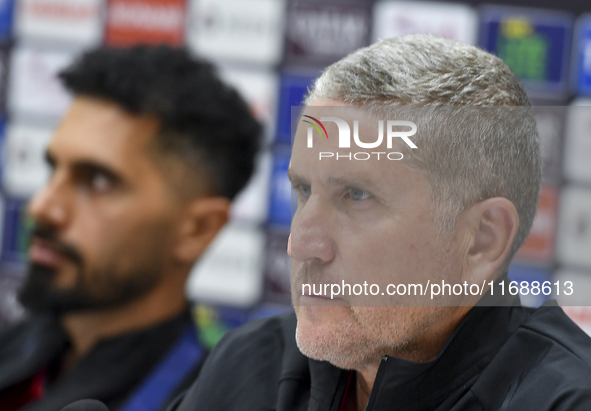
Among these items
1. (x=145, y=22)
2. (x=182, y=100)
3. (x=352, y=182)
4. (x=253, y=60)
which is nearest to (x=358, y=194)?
(x=352, y=182)

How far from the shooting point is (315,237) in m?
0.62

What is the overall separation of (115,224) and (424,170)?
92 centimetres

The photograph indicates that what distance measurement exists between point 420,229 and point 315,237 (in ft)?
0.35

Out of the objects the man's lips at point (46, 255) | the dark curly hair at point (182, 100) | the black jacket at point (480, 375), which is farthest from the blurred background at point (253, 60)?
the black jacket at point (480, 375)

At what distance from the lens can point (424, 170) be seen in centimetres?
61

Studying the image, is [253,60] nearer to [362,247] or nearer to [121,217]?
[121,217]

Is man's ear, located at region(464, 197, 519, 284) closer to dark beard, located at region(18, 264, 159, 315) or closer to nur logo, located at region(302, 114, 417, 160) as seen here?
nur logo, located at region(302, 114, 417, 160)

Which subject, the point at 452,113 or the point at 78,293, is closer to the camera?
the point at 452,113

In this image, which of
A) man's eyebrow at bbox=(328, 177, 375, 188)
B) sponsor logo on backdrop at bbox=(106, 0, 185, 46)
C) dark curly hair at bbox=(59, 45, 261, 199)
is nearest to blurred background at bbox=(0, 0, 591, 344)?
A: sponsor logo on backdrop at bbox=(106, 0, 185, 46)

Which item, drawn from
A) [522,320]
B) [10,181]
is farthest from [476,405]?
[10,181]

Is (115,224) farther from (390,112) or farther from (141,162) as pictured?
(390,112)

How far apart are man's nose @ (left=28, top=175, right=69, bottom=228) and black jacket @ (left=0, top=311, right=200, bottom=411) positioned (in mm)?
266

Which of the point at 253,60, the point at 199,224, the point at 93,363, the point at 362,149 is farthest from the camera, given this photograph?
the point at 253,60

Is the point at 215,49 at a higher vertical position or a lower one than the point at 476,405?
higher
